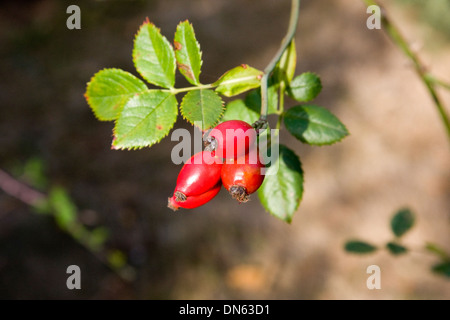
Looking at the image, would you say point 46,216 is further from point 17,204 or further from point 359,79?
point 359,79

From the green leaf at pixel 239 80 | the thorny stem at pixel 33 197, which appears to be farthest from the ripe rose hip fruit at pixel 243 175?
the thorny stem at pixel 33 197

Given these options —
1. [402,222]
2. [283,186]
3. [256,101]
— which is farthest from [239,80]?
[402,222]

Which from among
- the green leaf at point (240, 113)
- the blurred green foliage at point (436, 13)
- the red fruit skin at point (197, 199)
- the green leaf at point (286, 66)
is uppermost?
the blurred green foliage at point (436, 13)

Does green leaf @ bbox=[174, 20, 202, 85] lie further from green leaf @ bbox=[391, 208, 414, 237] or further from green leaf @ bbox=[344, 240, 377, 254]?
green leaf @ bbox=[391, 208, 414, 237]

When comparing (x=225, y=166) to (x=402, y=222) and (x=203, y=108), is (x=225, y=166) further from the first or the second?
(x=402, y=222)

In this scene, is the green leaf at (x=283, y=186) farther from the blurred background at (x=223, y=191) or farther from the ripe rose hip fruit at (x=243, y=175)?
the blurred background at (x=223, y=191)

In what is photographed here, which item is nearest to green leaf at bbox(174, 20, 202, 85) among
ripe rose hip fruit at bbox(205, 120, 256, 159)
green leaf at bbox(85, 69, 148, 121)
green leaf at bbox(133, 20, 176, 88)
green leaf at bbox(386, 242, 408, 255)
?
green leaf at bbox(133, 20, 176, 88)
